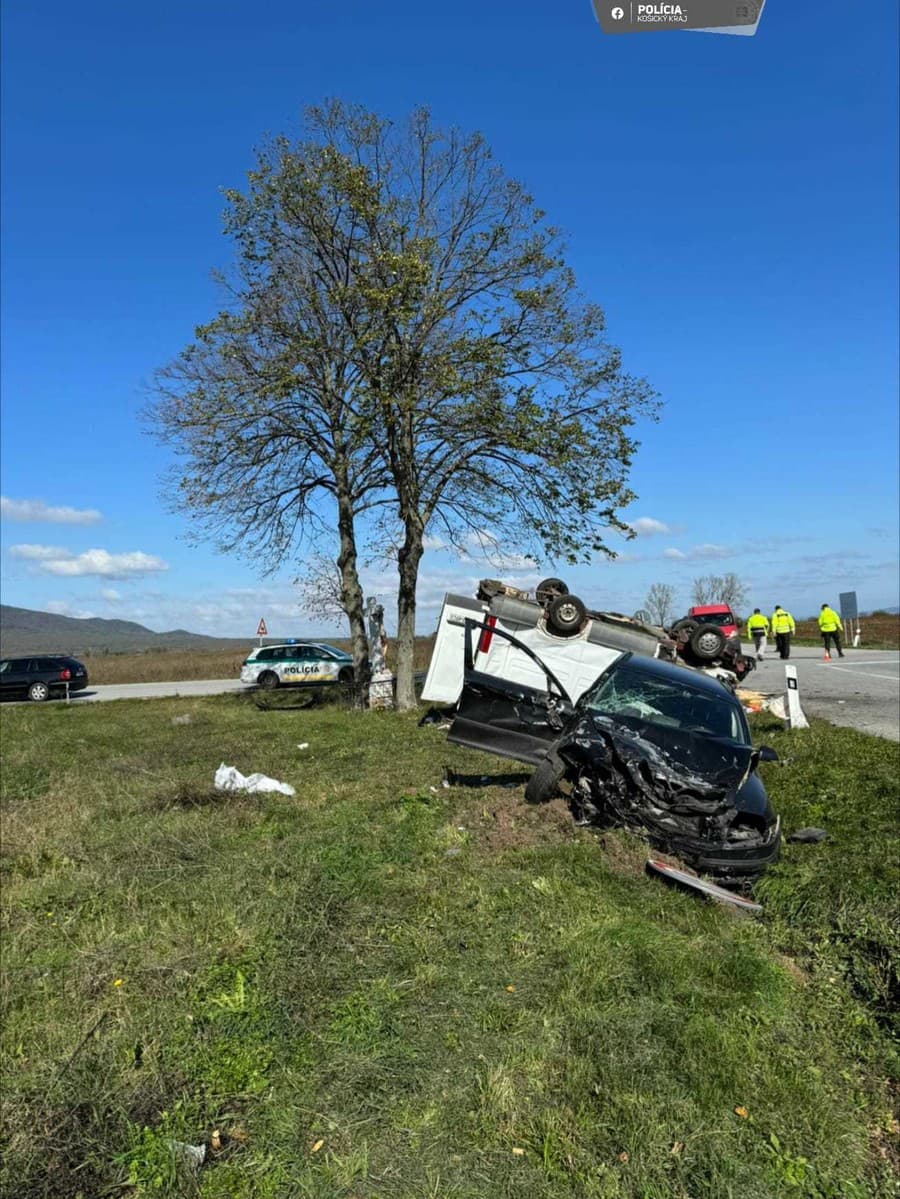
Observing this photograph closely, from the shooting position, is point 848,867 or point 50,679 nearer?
point 848,867

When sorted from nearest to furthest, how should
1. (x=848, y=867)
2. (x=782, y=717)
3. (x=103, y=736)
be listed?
1. (x=848, y=867)
2. (x=782, y=717)
3. (x=103, y=736)

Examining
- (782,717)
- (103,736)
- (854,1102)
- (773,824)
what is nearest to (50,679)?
(103,736)

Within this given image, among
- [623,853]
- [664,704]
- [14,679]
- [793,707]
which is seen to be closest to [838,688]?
[793,707]

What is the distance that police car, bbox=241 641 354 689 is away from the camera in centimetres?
2738

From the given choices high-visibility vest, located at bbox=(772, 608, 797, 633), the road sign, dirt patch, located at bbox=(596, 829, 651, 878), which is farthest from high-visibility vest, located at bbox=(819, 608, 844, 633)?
dirt patch, located at bbox=(596, 829, 651, 878)

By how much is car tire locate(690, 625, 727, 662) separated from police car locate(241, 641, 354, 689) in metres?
14.8

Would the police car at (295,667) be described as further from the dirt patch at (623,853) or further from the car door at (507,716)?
the dirt patch at (623,853)

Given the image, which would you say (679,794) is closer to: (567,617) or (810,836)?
(810,836)

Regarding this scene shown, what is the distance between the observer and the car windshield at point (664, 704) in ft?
22.4

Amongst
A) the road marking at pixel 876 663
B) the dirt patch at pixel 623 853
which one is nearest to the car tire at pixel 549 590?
the dirt patch at pixel 623 853

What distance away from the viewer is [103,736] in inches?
589

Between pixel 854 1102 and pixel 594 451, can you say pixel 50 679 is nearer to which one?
pixel 594 451

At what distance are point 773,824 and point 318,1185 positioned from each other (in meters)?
4.24

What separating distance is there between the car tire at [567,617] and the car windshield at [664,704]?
6.62 m
